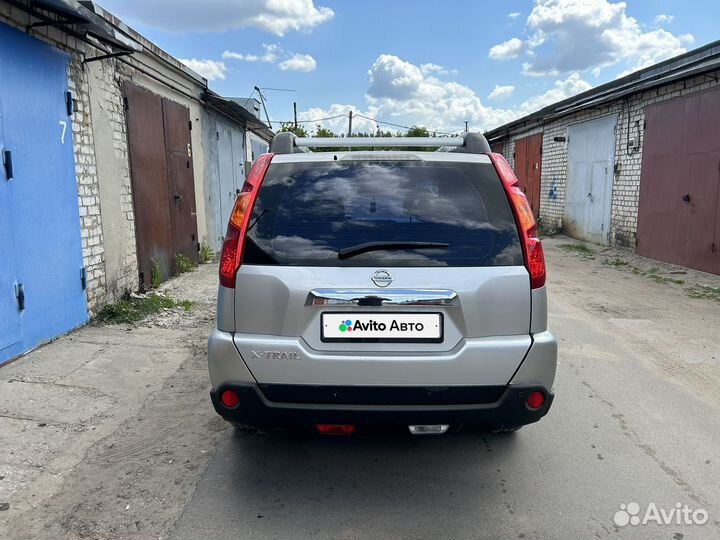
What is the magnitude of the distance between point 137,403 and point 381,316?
94.0 inches

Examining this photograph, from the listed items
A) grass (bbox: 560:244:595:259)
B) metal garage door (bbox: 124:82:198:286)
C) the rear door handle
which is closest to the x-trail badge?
the rear door handle

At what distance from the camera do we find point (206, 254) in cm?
1023

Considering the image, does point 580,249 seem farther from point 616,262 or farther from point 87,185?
point 87,185

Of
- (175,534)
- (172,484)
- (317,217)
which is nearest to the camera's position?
(175,534)

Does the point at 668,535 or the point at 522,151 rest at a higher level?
the point at 522,151

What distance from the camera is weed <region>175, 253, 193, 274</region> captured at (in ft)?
28.2

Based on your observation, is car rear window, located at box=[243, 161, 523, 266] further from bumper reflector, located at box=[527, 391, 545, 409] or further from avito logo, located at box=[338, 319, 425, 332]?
bumper reflector, located at box=[527, 391, 545, 409]

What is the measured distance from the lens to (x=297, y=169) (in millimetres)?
2699

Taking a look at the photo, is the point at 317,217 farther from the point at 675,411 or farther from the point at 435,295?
the point at 675,411

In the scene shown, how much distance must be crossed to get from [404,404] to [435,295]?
52 cm

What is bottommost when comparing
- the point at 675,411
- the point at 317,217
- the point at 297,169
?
the point at 675,411

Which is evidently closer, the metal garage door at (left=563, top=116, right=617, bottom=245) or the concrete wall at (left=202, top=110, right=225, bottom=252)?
the concrete wall at (left=202, top=110, right=225, bottom=252)

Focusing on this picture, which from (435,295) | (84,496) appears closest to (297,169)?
(435,295)

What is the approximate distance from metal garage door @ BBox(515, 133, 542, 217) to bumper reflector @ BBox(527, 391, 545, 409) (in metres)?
16.0
